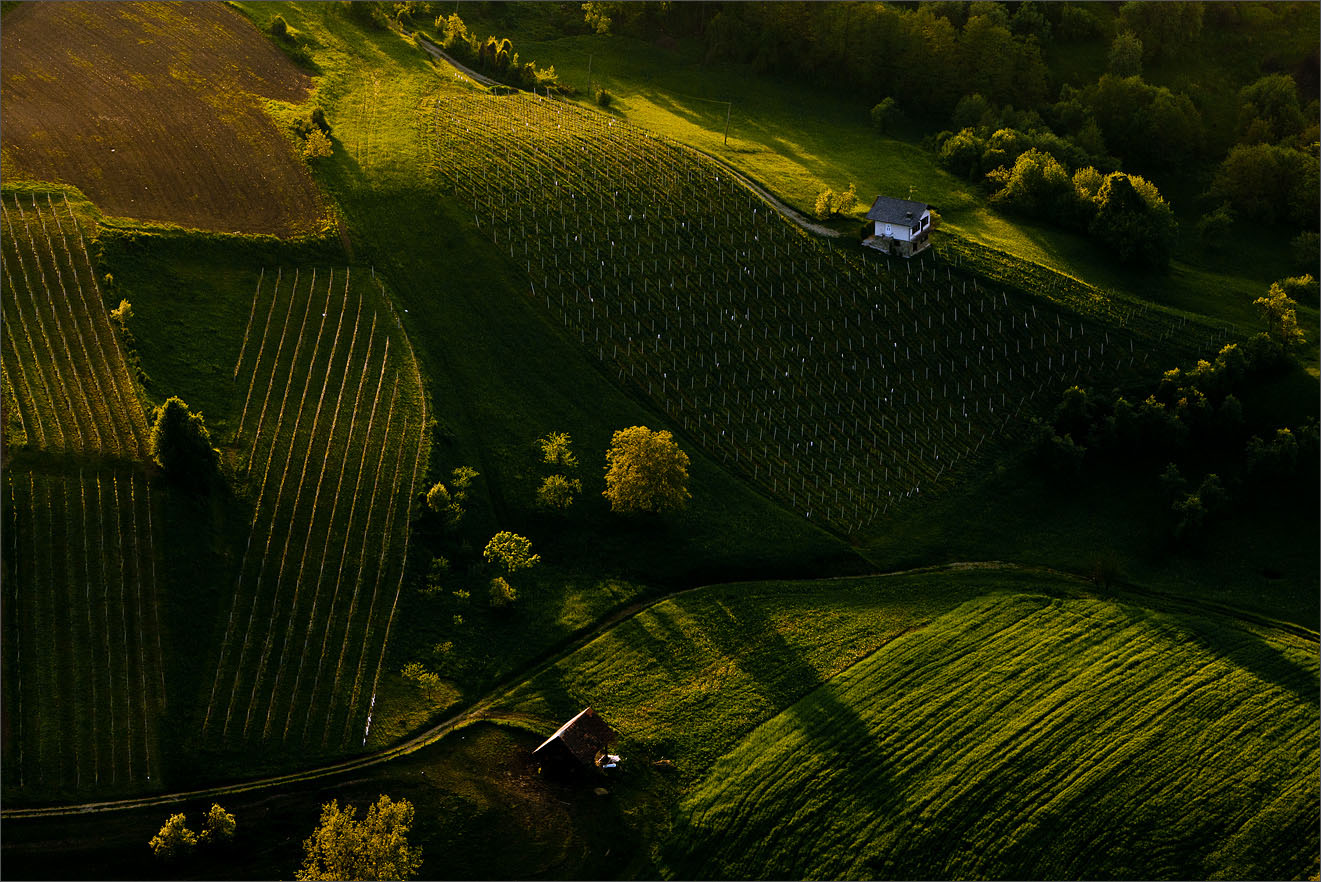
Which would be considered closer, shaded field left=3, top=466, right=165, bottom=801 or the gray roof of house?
shaded field left=3, top=466, right=165, bottom=801

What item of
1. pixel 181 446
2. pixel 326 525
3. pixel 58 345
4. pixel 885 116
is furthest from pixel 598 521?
pixel 885 116

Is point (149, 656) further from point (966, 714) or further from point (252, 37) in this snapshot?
point (252, 37)

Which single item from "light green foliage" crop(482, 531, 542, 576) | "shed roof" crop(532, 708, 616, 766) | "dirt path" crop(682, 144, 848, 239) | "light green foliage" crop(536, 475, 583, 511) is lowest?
"shed roof" crop(532, 708, 616, 766)

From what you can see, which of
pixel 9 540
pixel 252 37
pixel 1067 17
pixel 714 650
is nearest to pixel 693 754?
pixel 714 650

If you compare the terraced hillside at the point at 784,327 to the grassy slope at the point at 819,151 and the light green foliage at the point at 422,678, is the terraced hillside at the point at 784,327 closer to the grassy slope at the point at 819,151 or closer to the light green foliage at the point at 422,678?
the grassy slope at the point at 819,151

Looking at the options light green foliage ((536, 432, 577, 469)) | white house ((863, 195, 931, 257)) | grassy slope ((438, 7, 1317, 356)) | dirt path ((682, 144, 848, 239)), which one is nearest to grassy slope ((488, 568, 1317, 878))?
light green foliage ((536, 432, 577, 469))

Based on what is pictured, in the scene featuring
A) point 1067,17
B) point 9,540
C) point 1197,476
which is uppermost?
point 1067,17

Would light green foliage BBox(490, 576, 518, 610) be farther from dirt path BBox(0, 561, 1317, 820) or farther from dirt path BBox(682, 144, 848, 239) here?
dirt path BBox(682, 144, 848, 239)
